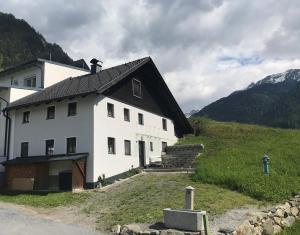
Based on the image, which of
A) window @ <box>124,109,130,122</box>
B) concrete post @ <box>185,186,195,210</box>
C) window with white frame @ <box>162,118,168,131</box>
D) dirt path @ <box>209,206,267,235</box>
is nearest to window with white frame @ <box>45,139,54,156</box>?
window @ <box>124,109,130,122</box>

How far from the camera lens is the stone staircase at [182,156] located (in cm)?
2992

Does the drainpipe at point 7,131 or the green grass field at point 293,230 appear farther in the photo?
the drainpipe at point 7,131

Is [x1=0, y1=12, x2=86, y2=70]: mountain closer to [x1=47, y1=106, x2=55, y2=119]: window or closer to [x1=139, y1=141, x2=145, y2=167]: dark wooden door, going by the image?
[x1=139, y1=141, x2=145, y2=167]: dark wooden door

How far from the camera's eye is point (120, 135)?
27547 millimetres

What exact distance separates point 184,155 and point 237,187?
11.1m

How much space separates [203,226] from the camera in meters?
12.8

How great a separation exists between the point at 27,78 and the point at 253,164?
21.0 metres

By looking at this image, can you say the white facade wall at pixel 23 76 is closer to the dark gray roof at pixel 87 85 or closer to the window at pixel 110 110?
the dark gray roof at pixel 87 85

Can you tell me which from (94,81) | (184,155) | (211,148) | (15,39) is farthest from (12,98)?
(15,39)

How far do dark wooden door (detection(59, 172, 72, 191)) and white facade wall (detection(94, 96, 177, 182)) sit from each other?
184cm

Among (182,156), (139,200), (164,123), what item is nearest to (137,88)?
(164,123)

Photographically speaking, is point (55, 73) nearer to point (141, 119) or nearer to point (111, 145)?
point (141, 119)

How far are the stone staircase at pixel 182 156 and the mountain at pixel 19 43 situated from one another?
62686 mm

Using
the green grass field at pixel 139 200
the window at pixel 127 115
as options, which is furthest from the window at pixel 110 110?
the green grass field at pixel 139 200
